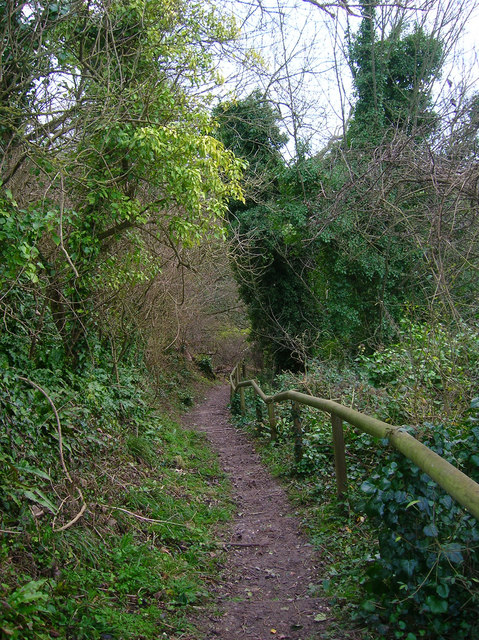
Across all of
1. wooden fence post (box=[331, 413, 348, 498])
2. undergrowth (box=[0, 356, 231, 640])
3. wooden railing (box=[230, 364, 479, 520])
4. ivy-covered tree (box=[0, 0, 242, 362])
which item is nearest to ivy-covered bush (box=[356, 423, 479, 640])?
wooden railing (box=[230, 364, 479, 520])

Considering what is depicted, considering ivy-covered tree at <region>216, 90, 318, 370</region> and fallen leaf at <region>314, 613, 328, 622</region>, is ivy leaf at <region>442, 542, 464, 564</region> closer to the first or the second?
fallen leaf at <region>314, 613, 328, 622</region>

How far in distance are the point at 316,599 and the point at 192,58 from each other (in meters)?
6.51

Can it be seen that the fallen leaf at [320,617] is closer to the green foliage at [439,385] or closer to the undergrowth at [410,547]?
the undergrowth at [410,547]

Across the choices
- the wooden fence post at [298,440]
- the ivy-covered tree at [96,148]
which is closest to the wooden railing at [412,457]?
the wooden fence post at [298,440]

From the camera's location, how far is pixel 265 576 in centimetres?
411

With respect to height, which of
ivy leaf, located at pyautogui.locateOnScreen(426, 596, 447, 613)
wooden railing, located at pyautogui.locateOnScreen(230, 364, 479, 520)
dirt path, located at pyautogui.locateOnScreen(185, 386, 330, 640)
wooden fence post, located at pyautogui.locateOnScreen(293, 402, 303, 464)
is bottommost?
dirt path, located at pyautogui.locateOnScreen(185, 386, 330, 640)

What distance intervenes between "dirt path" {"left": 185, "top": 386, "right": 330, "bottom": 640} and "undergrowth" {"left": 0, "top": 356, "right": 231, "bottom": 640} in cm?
20

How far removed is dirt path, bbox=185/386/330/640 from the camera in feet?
10.8

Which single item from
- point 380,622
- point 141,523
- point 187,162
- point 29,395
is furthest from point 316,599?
point 187,162

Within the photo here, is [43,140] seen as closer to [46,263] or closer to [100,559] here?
[46,263]

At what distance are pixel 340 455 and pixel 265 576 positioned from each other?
1.17 m

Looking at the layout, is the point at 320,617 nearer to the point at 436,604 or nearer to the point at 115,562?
the point at 436,604

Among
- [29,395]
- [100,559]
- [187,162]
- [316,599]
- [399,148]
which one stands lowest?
[316,599]

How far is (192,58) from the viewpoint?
23.1 ft
